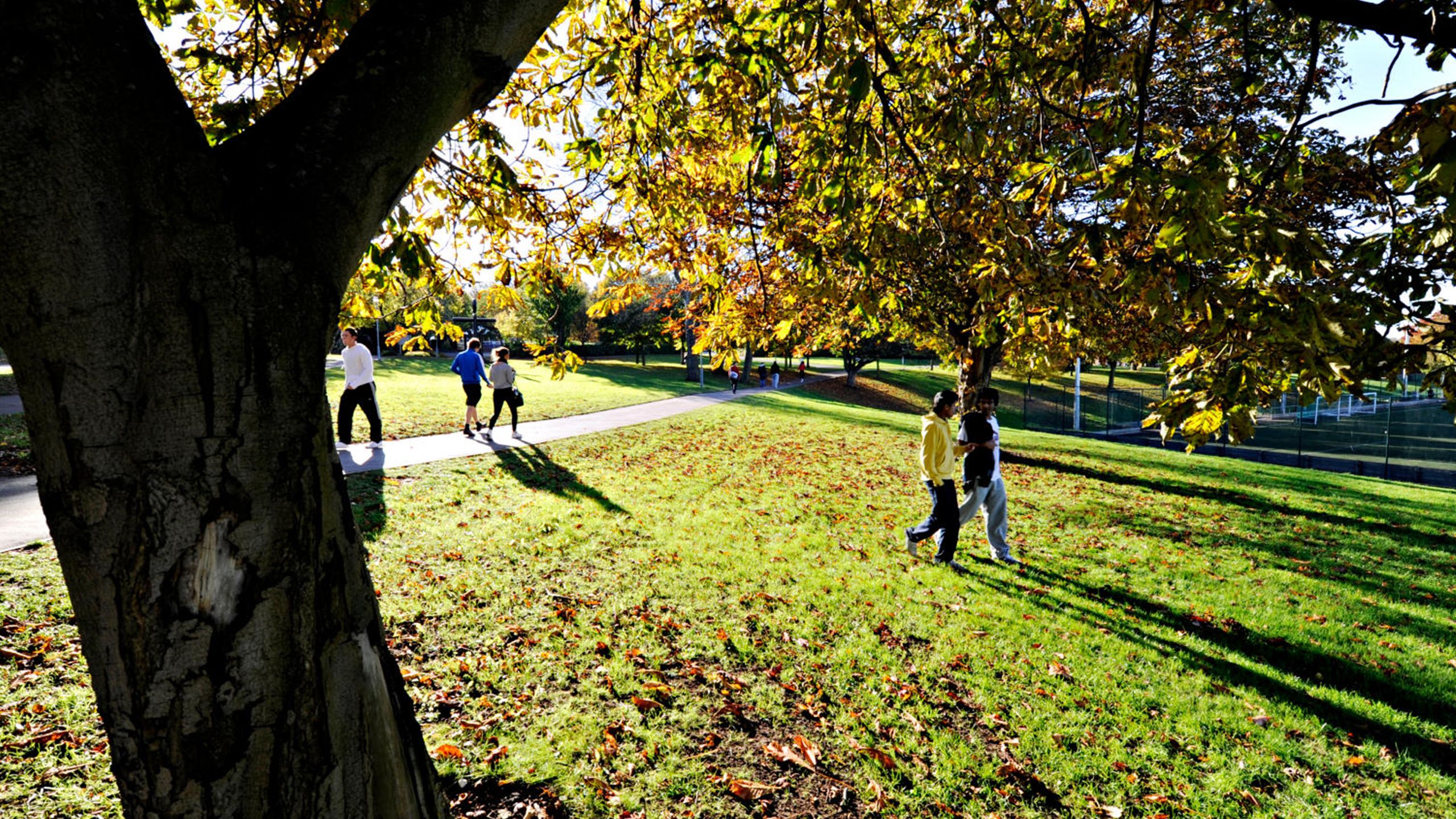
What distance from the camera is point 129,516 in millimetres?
1373

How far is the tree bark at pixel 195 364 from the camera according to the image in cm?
131

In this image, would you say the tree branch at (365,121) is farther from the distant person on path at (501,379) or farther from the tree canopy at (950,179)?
the distant person on path at (501,379)

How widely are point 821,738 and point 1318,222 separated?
11045 millimetres

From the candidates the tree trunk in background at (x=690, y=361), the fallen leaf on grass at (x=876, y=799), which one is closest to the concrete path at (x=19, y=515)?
the fallen leaf on grass at (x=876, y=799)

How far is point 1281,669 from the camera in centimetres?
496

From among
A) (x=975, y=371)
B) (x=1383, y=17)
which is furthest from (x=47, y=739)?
(x=975, y=371)

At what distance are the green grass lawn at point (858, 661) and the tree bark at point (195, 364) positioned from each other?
205 cm

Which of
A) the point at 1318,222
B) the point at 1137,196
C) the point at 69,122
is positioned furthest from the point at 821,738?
the point at 1318,222

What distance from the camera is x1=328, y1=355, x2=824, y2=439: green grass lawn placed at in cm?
1377

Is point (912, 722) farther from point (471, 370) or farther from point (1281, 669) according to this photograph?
point (471, 370)

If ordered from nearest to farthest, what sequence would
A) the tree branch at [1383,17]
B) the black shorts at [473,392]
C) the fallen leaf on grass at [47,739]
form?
the tree branch at [1383,17] → the fallen leaf on grass at [47,739] → the black shorts at [473,392]

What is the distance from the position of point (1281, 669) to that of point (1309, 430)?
30.2m

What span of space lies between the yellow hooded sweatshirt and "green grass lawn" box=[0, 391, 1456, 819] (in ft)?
3.69

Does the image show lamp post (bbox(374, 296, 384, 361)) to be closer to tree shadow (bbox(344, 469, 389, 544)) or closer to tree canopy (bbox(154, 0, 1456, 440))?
tree canopy (bbox(154, 0, 1456, 440))
